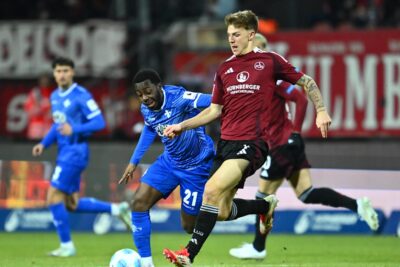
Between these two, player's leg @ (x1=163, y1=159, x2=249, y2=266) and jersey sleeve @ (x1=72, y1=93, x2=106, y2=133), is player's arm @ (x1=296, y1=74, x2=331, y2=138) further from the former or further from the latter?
jersey sleeve @ (x1=72, y1=93, x2=106, y2=133)

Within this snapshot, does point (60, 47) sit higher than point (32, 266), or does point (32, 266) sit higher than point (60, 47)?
point (60, 47)

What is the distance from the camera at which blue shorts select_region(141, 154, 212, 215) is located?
10.0m

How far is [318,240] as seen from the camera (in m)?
14.5

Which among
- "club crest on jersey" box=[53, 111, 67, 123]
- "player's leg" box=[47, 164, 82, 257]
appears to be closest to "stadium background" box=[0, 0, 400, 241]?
"player's leg" box=[47, 164, 82, 257]

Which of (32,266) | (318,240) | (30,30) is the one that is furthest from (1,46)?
(32,266)

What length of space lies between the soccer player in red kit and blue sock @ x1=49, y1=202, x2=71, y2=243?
11.4 feet

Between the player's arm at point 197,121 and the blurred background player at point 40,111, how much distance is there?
34.8 ft

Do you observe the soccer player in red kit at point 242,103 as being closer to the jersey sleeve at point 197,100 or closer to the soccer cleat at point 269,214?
the jersey sleeve at point 197,100

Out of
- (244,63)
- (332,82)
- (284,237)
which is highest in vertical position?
(244,63)

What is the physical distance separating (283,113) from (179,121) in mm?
2143

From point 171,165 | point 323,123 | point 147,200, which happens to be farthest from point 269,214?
point 323,123

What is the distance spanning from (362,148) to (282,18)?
13.8 feet

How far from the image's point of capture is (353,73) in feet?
63.0

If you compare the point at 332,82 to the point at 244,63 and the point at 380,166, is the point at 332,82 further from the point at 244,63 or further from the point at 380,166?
the point at 244,63
